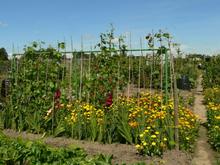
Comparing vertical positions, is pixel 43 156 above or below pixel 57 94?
below

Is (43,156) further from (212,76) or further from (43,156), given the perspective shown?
(212,76)

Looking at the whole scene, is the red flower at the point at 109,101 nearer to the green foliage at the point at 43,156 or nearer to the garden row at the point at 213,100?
the garden row at the point at 213,100

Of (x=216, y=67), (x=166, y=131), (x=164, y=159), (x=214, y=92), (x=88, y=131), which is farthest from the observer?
(x=216, y=67)

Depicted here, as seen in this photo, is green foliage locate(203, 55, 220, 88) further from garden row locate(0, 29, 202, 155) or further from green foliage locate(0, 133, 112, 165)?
green foliage locate(0, 133, 112, 165)

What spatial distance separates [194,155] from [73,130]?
2322mm

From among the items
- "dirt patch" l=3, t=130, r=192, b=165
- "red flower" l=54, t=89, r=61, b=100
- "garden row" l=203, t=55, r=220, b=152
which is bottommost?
"dirt patch" l=3, t=130, r=192, b=165

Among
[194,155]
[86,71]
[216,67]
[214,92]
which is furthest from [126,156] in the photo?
[216,67]

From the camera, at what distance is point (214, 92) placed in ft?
50.5

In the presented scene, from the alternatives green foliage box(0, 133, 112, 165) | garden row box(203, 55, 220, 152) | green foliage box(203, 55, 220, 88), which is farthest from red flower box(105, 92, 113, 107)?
green foliage box(203, 55, 220, 88)

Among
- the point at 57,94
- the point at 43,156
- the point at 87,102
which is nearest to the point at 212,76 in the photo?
the point at 87,102

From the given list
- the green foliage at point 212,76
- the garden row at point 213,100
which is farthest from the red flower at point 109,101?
the green foliage at point 212,76

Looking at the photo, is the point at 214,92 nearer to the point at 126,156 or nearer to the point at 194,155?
the point at 194,155

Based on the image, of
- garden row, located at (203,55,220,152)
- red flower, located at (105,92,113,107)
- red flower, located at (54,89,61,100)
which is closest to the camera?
garden row, located at (203,55,220,152)

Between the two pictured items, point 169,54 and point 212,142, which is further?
point 212,142
